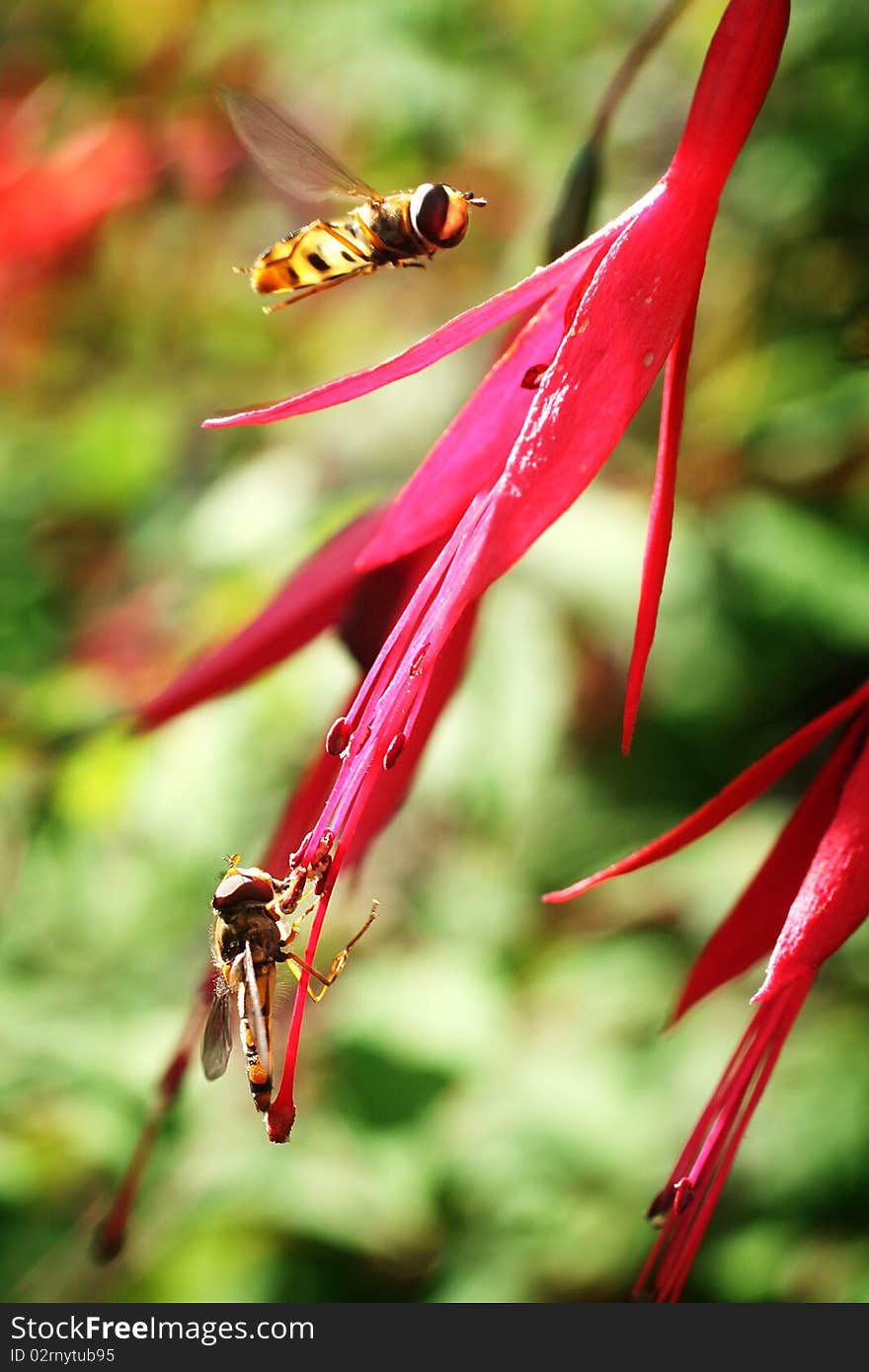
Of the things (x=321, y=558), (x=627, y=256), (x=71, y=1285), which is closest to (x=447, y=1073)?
(x=71, y=1285)

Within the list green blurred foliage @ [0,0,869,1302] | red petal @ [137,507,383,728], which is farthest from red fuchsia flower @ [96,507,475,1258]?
green blurred foliage @ [0,0,869,1302]

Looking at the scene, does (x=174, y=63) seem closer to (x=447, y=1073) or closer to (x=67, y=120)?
(x=67, y=120)

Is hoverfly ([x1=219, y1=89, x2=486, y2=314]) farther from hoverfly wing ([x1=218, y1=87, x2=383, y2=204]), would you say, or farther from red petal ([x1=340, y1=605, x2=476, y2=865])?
red petal ([x1=340, y1=605, x2=476, y2=865])

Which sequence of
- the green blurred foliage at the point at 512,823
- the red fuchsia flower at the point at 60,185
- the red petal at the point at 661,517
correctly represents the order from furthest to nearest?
the red fuchsia flower at the point at 60,185 < the green blurred foliage at the point at 512,823 < the red petal at the point at 661,517

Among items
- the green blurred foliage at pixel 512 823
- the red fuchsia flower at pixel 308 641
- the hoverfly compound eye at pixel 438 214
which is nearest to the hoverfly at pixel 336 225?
the hoverfly compound eye at pixel 438 214

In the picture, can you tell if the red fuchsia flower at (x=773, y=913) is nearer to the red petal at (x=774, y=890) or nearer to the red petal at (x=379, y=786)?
the red petal at (x=774, y=890)

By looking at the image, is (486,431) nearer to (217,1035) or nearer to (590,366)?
(590,366)

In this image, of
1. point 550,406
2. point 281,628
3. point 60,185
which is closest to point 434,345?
point 550,406
